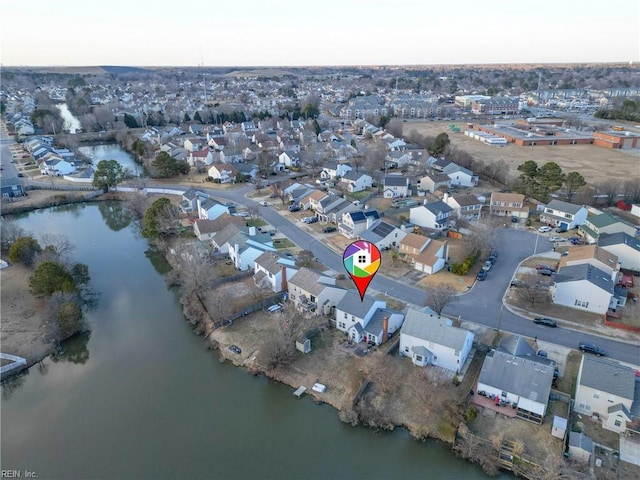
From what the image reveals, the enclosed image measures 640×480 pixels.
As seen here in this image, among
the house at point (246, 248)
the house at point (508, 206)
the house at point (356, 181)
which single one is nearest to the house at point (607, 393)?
the house at point (246, 248)

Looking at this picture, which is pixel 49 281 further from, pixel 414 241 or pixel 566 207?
pixel 566 207

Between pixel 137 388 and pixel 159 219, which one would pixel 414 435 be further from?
pixel 159 219

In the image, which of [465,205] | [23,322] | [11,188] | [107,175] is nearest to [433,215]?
[465,205]

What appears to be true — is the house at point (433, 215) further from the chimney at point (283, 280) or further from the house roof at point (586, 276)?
the chimney at point (283, 280)

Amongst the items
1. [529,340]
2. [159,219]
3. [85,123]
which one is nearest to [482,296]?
[529,340]

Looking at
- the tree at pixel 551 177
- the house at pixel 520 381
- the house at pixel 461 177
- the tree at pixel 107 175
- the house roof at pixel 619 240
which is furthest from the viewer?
the house at pixel 461 177

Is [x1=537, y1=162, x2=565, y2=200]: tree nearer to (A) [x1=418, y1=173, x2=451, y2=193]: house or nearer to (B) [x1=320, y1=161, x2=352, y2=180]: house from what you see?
(A) [x1=418, y1=173, x2=451, y2=193]: house
